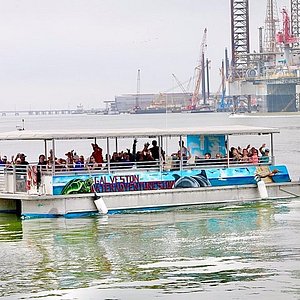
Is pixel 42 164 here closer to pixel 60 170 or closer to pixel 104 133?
pixel 60 170

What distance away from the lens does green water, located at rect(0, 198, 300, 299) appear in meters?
21.2

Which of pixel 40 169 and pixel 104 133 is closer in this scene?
pixel 40 169

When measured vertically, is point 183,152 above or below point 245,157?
above

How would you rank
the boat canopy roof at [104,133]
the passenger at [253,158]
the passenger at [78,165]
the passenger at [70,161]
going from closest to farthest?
1. the boat canopy roof at [104,133]
2. the passenger at [70,161]
3. the passenger at [78,165]
4. the passenger at [253,158]

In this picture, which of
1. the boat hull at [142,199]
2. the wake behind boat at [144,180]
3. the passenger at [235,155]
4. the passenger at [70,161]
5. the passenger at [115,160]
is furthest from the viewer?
the passenger at [235,155]

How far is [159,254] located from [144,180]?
8.14m

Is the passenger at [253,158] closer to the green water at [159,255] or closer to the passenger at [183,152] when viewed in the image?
the green water at [159,255]

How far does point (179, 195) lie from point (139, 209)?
132cm

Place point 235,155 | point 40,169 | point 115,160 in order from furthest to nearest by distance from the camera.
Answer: point 235,155, point 115,160, point 40,169

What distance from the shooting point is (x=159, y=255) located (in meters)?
25.3

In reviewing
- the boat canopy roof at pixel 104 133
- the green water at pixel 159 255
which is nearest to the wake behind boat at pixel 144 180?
the boat canopy roof at pixel 104 133

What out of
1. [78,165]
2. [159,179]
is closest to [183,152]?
[159,179]

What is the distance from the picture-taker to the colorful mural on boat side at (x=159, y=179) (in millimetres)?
32406

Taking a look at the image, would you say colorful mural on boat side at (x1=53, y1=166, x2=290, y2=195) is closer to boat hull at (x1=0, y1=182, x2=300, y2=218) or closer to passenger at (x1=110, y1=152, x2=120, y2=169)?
boat hull at (x1=0, y1=182, x2=300, y2=218)
